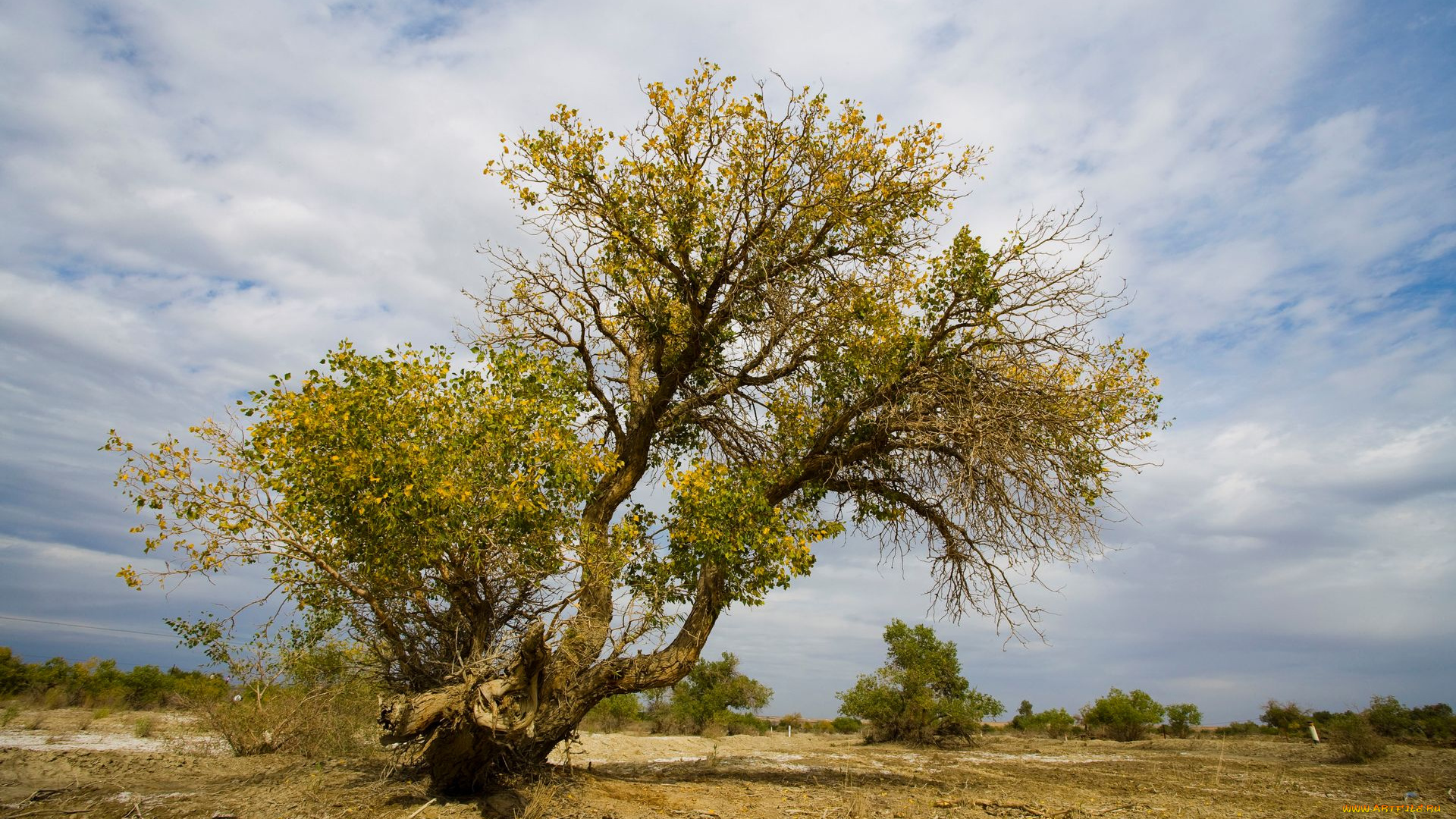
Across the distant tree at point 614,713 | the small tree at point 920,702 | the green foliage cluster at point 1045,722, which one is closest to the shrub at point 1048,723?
the green foliage cluster at point 1045,722

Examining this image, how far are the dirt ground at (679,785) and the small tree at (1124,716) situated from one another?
1191cm

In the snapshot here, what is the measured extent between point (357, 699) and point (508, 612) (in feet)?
16.6

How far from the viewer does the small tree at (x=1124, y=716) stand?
27844 millimetres

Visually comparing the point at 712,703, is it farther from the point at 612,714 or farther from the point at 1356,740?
the point at 1356,740

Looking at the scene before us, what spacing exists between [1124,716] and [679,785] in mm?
25221

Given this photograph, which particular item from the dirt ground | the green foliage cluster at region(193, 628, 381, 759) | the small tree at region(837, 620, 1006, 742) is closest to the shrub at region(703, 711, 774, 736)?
the small tree at region(837, 620, 1006, 742)

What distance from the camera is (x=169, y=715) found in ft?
63.2

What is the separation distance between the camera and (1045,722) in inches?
1361

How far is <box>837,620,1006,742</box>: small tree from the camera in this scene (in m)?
23.8

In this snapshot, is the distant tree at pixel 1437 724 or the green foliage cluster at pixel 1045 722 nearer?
the distant tree at pixel 1437 724

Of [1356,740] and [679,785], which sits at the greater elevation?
[1356,740]

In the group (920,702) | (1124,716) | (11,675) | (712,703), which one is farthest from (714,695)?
(11,675)

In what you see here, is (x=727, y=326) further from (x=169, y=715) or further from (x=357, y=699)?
(x=169, y=715)

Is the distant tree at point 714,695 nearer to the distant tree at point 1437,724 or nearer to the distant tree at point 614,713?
the distant tree at point 614,713
